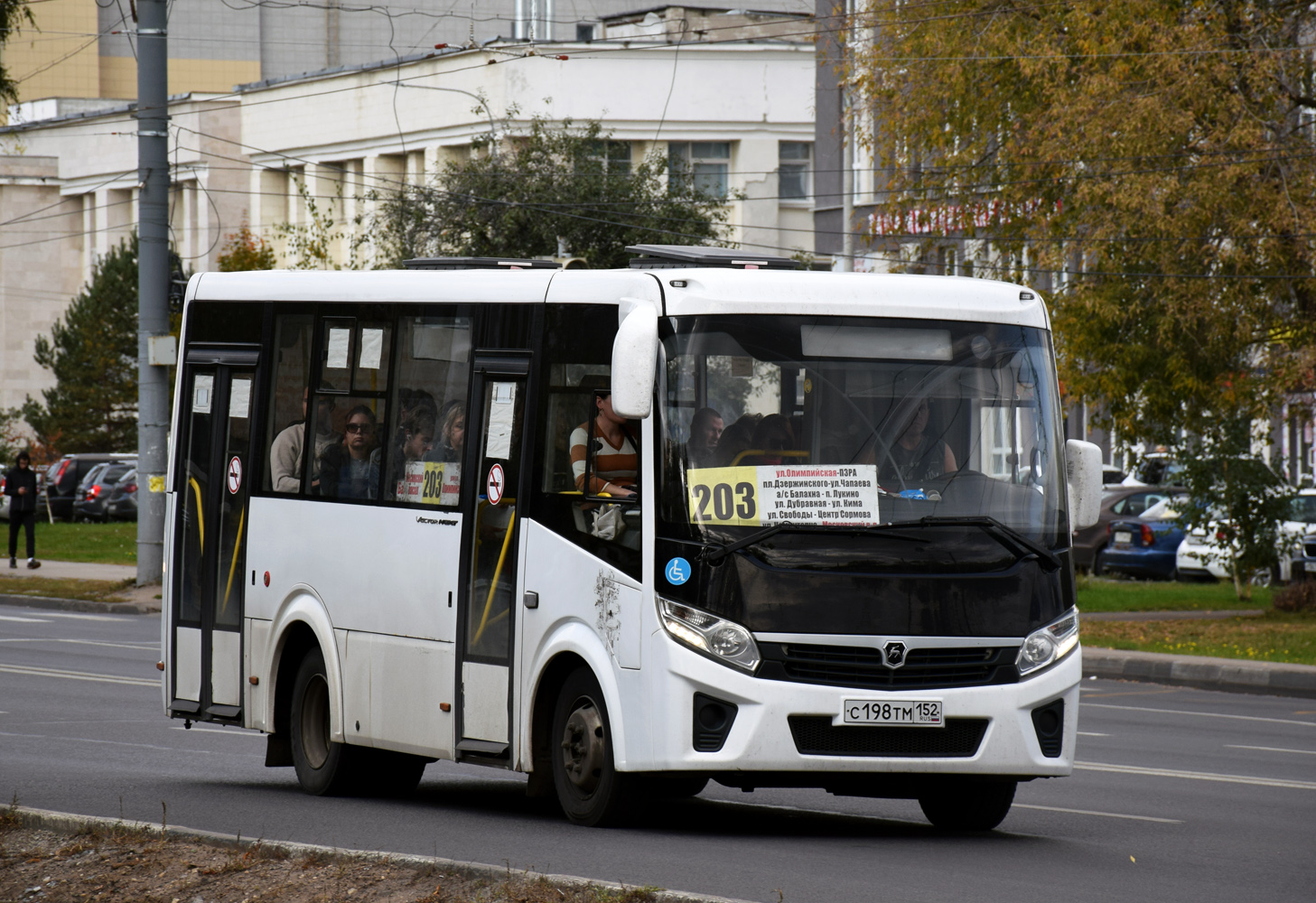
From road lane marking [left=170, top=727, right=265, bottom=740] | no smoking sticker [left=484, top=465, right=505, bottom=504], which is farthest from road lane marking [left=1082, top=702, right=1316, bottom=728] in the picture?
no smoking sticker [left=484, top=465, right=505, bottom=504]

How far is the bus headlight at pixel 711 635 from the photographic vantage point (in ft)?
28.7

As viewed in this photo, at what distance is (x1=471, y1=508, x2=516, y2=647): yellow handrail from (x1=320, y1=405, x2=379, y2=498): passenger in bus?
3.94 feet

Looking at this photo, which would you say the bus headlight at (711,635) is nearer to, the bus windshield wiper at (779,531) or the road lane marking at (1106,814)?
the bus windshield wiper at (779,531)

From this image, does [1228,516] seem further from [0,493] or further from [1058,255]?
[0,493]

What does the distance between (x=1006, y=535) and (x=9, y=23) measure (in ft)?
33.9

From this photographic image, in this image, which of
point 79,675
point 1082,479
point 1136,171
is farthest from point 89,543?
point 1082,479

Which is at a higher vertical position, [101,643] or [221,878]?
[221,878]

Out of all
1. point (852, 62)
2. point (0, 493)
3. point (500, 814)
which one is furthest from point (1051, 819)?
point (0, 493)

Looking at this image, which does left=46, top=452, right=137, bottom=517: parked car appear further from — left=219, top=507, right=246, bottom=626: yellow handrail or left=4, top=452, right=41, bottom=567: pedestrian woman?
left=219, top=507, right=246, bottom=626: yellow handrail

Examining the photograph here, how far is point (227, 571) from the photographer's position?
463 inches

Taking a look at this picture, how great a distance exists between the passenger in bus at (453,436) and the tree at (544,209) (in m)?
30.9

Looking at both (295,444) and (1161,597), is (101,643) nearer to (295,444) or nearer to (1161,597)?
(295,444)

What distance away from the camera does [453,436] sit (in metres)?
10.3

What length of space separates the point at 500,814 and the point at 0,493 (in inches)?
1830
